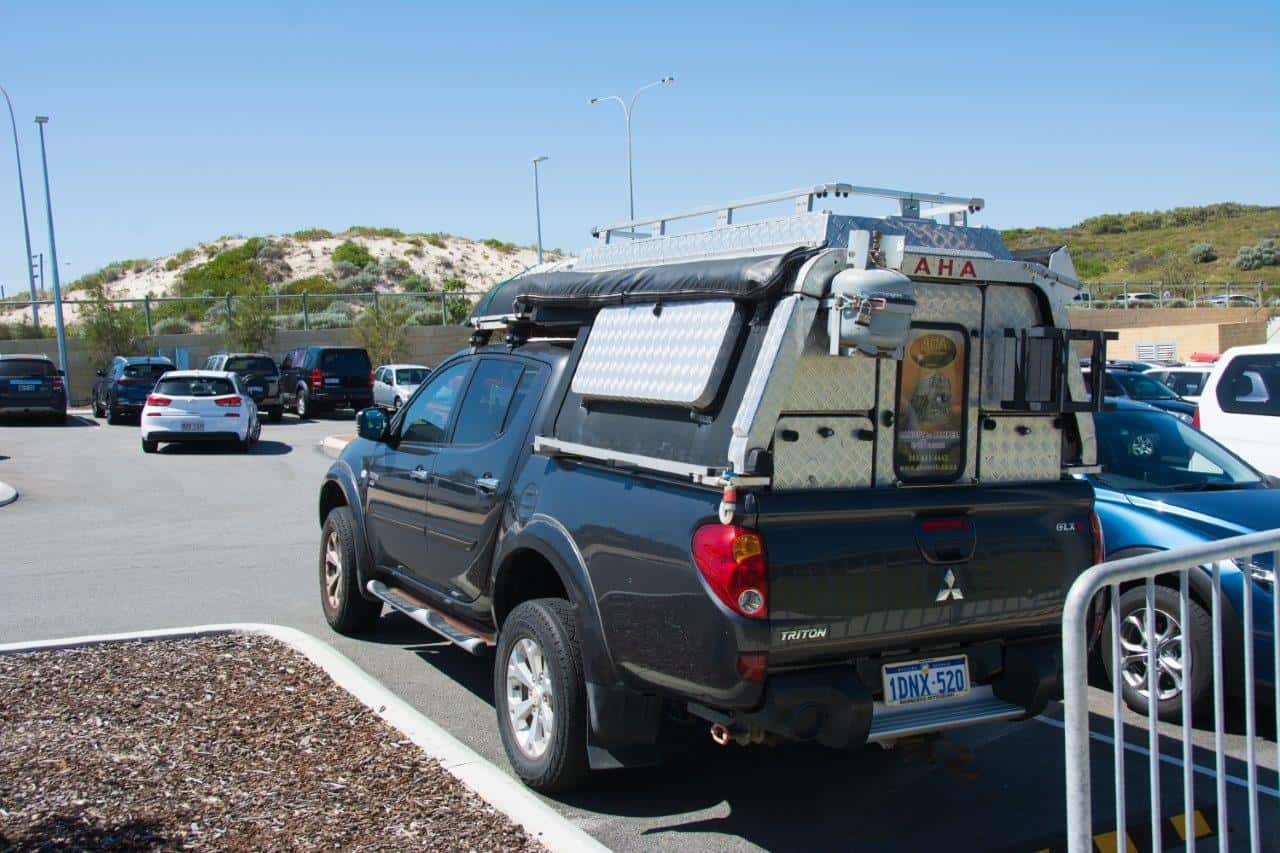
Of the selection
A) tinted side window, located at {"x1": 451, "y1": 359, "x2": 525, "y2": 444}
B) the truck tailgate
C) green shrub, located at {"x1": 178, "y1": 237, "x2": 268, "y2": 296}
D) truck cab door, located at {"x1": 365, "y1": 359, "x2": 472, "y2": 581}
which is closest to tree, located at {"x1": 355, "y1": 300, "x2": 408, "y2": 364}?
green shrub, located at {"x1": 178, "y1": 237, "x2": 268, "y2": 296}

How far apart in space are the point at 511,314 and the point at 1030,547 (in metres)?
2.82

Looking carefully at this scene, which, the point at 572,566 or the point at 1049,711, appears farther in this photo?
the point at 1049,711

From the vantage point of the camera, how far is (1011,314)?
5.11 meters

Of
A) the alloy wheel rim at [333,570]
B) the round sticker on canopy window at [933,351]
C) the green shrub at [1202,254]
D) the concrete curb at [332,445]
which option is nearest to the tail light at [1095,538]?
the round sticker on canopy window at [933,351]

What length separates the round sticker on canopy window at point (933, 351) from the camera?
4.83 metres

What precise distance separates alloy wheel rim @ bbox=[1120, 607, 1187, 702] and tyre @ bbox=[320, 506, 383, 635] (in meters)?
4.61

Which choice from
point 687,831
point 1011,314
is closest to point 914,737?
point 687,831

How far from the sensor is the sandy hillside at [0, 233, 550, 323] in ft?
250

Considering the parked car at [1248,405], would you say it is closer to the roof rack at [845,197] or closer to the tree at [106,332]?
the roof rack at [845,197]

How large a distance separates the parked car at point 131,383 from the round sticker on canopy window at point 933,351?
1000 inches

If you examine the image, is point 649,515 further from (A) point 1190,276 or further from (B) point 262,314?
(A) point 1190,276

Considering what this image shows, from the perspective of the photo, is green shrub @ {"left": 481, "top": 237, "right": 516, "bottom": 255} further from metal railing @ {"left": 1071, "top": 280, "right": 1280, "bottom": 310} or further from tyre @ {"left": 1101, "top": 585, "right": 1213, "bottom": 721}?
tyre @ {"left": 1101, "top": 585, "right": 1213, "bottom": 721}

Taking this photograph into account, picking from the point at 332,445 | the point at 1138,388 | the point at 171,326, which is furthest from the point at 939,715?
the point at 171,326

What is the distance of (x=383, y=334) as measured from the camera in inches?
1590
